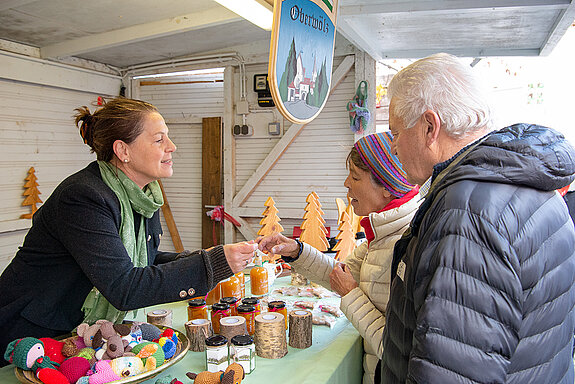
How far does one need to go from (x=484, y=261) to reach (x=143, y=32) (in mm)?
4651

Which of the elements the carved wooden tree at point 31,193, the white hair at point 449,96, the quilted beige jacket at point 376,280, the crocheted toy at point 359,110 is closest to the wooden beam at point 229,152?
the crocheted toy at point 359,110

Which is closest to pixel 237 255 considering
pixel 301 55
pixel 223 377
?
pixel 223 377

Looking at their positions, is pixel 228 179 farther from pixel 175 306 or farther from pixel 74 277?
pixel 74 277

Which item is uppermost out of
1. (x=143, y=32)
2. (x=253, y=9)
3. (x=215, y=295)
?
(x=143, y=32)

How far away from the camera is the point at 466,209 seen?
3.07 feet

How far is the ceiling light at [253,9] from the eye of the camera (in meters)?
2.67

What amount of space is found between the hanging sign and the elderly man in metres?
0.92

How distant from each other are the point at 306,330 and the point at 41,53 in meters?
5.20

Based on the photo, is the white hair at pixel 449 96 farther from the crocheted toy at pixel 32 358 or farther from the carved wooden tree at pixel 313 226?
the carved wooden tree at pixel 313 226

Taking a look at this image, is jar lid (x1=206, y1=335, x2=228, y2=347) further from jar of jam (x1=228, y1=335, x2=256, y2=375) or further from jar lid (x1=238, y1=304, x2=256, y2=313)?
jar lid (x1=238, y1=304, x2=256, y2=313)

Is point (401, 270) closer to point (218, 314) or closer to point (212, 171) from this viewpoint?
point (218, 314)

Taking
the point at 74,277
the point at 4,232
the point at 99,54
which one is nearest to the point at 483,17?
the point at 74,277

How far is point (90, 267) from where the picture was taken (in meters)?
1.62

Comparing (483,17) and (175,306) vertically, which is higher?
(483,17)
